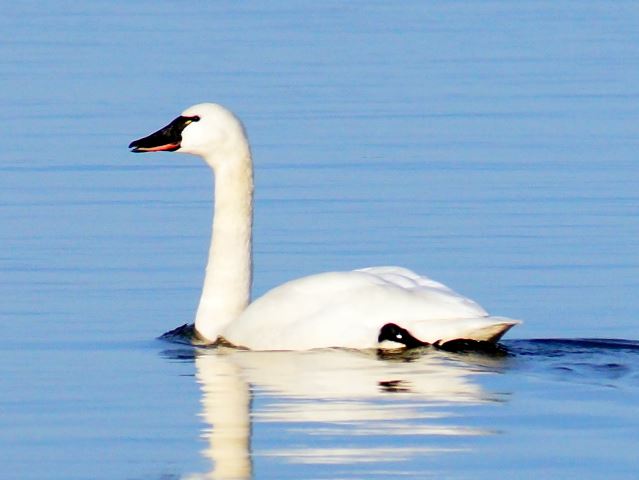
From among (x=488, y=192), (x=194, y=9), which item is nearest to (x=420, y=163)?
(x=488, y=192)

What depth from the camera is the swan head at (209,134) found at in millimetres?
12367

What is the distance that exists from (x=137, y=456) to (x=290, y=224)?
6643 millimetres

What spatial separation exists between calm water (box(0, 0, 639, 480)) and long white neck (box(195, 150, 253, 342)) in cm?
38

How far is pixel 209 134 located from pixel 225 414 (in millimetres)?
3190

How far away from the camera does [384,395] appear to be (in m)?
9.82

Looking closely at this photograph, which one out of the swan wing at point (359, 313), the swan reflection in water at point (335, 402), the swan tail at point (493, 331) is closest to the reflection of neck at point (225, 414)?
the swan reflection in water at point (335, 402)

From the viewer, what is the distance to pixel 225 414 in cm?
950

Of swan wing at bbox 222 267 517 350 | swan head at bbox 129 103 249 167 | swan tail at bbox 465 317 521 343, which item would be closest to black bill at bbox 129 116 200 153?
swan head at bbox 129 103 249 167

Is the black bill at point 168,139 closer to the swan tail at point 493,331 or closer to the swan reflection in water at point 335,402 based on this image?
the swan reflection in water at point 335,402

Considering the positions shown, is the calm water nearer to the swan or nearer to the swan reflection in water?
the swan reflection in water

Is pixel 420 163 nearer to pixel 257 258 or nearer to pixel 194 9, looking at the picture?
pixel 257 258

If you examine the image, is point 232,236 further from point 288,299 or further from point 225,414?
point 225,414

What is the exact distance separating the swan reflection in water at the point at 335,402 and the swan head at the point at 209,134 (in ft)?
4.46

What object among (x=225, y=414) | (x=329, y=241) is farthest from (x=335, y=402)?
(x=329, y=241)
